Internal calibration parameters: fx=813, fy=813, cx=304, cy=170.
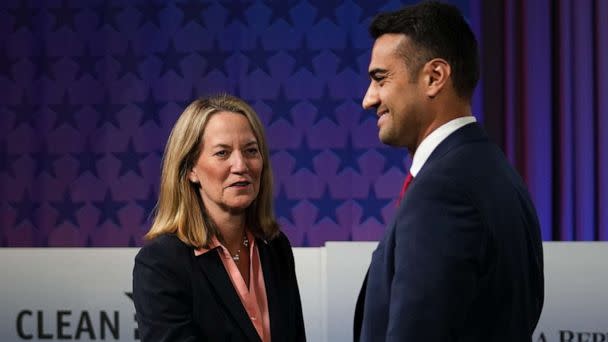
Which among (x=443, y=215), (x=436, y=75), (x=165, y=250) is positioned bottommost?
(x=165, y=250)

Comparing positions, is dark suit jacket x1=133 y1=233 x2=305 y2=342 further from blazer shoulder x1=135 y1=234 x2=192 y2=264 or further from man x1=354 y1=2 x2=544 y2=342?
man x1=354 y1=2 x2=544 y2=342

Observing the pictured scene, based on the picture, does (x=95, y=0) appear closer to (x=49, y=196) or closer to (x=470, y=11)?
(x=49, y=196)

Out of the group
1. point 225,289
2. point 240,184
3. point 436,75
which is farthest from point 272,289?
Result: point 436,75

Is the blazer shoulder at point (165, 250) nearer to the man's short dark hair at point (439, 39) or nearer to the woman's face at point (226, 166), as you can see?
the woman's face at point (226, 166)

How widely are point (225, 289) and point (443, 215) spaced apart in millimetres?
800

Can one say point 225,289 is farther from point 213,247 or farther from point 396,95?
point 396,95

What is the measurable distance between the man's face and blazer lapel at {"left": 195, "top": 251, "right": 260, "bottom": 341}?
24.1 inches

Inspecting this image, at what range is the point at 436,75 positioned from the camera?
4.80ft

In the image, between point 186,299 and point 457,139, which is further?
point 186,299

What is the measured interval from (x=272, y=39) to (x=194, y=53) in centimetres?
39

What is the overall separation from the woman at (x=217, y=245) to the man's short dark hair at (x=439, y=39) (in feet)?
2.17

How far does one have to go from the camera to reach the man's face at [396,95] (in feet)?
4.83

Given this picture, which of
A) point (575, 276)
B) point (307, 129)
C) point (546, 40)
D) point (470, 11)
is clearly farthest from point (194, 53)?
point (575, 276)

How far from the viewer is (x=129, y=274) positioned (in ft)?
9.89
